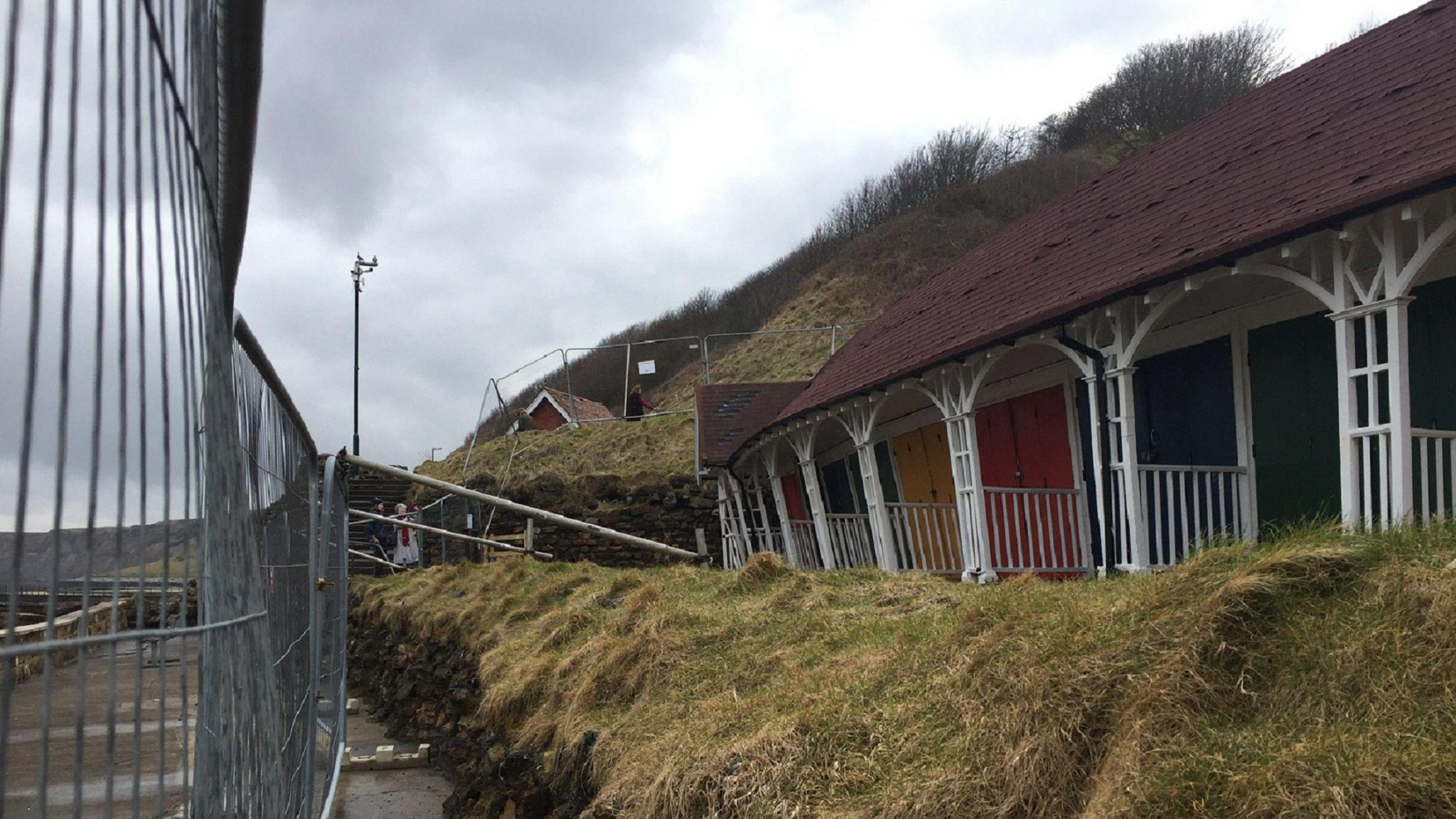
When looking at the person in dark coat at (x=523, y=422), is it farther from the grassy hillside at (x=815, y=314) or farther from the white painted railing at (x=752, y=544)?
the white painted railing at (x=752, y=544)

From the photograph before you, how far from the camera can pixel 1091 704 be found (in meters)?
4.12

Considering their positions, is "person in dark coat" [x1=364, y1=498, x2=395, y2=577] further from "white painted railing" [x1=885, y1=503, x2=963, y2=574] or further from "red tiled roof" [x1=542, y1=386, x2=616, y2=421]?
"white painted railing" [x1=885, y1=503, x2=963, y2=574]

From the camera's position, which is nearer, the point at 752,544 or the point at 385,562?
the point at 385,562

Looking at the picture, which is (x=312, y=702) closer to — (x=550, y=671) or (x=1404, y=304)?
(x=550, y=671)

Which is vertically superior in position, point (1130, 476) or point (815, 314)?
point (815, 314)

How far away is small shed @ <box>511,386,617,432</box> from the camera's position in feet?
120

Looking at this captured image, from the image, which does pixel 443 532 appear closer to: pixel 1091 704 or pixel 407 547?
pixel 407 547

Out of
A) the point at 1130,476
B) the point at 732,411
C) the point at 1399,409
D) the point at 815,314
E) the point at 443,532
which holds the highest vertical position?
the point at 815,314

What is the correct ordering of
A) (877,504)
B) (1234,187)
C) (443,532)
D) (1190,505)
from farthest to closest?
(443,532) < (877,504) < (1190,505) < (1234,187)

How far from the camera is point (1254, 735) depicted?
3.63 m

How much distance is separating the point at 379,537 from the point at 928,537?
1613 cm

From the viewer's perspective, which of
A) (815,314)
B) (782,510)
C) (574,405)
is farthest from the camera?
(815,314)

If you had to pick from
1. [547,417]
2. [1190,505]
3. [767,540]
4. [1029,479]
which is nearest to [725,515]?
[767,540]

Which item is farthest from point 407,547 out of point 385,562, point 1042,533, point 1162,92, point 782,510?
point 1162,92
